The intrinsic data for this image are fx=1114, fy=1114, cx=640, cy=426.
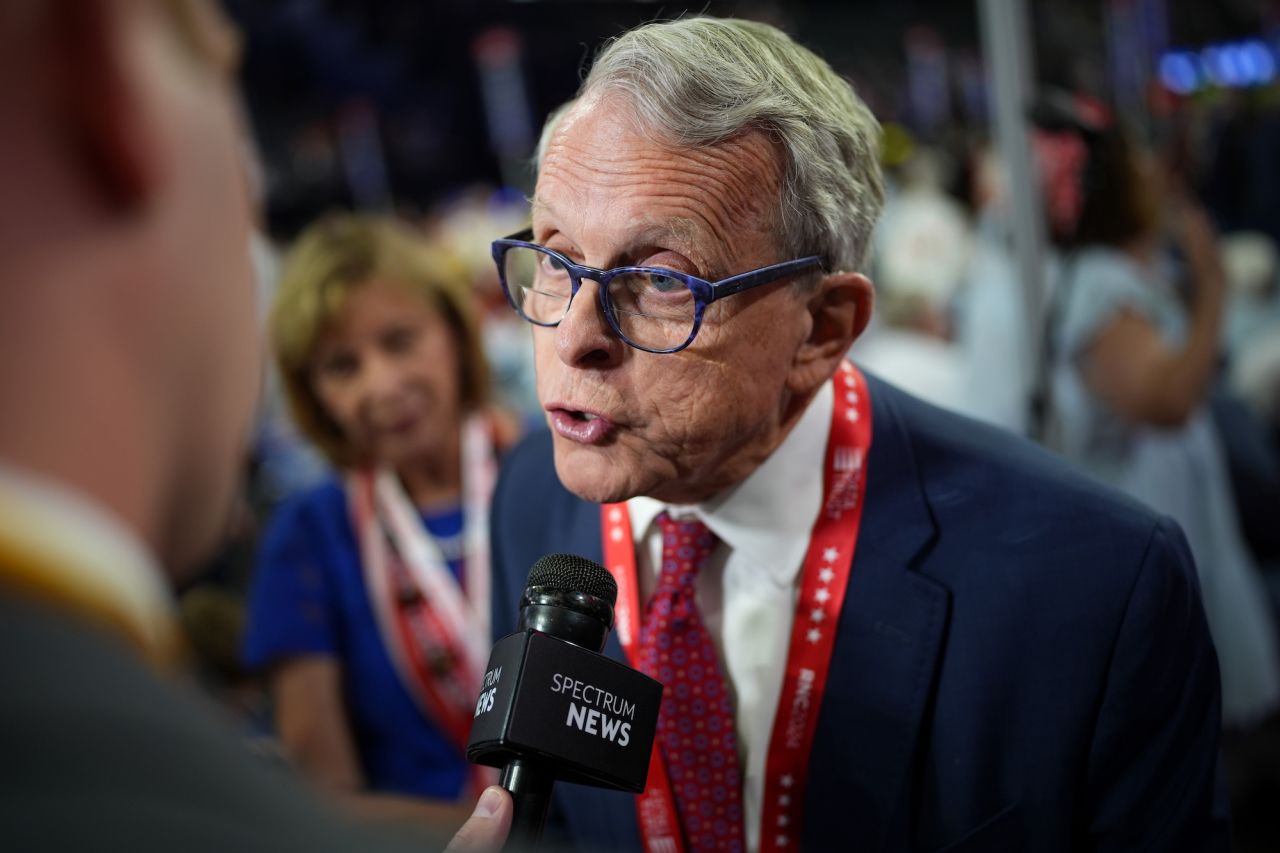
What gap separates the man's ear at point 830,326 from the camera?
1.28 m

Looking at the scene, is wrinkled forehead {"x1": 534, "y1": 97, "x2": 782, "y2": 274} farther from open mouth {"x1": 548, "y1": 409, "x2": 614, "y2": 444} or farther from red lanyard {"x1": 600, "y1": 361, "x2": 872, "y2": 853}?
red lanyard {"x1": 600, "y1": 361, "x2": 872, "y2": 853}

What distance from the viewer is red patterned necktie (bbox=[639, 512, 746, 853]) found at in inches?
50.2

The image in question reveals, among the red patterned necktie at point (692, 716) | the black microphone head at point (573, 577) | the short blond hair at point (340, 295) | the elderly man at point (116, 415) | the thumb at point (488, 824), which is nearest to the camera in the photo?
the elderly man at point (116, 415)

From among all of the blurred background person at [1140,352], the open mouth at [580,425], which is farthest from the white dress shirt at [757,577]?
the blurred background person at [1140,352]

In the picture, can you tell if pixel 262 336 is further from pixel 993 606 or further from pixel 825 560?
pixel 993 606

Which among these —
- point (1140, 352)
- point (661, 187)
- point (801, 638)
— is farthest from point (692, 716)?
point (1140, 352)

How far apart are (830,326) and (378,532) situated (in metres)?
1.46

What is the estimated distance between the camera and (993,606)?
4.18 ft

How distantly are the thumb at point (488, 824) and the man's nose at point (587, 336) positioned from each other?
446mm

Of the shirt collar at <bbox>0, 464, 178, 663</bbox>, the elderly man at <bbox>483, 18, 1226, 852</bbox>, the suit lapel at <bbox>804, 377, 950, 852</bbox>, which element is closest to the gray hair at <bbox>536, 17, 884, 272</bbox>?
the elderly man at <bbox>483, 18, 1226, 852</bbox>

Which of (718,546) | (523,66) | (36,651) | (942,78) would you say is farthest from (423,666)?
(942,78)

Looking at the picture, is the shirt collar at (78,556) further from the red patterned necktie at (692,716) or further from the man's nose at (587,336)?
the red patterned necktie at (692,716)

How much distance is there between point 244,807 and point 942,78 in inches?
650

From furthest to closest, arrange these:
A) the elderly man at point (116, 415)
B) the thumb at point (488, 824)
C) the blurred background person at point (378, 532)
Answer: the blurred background person at point (378, 532), the thumb at point (488, 824), the elderly man at point (116, 415)
